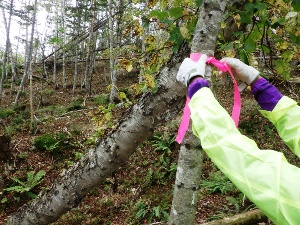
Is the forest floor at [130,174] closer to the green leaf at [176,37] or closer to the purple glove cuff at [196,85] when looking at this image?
the green leaf at [176,37]

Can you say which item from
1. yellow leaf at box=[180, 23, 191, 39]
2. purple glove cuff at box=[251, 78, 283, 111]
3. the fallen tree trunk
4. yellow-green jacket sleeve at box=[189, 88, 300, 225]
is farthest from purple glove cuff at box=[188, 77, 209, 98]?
the fallen tree trunk

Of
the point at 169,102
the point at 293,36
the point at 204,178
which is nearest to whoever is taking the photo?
the point at 293,36

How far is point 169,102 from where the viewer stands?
2.48 m

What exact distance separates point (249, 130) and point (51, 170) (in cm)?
711

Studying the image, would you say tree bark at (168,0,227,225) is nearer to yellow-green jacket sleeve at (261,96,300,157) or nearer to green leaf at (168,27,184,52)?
green leaf at (168,27,184,52)

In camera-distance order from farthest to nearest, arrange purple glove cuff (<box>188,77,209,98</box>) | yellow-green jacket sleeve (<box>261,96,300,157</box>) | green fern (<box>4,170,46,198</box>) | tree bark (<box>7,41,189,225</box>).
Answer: green fern (<box>4,170,46,198</box>)
tree bark (<box>7,41,189,225</box>)
yellow-green jacket sleeve (<box>261,96,300,157</box>)
purple glove cuff (<box>188,77,209,98</box>)

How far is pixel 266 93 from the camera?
1931 millimetres

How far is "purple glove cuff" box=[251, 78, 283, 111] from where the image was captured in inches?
75.2

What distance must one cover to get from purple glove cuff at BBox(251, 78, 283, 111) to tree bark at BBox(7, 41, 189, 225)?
681 mm

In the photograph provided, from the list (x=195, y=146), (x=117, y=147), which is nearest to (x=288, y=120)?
(x=195, y=146)

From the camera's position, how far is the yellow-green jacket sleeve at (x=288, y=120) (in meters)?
1.75

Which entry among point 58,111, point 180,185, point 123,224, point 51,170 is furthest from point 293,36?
point 58,111

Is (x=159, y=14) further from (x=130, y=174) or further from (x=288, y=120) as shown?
(x=130, y=174)

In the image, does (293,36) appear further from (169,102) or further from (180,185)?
(180,185)
